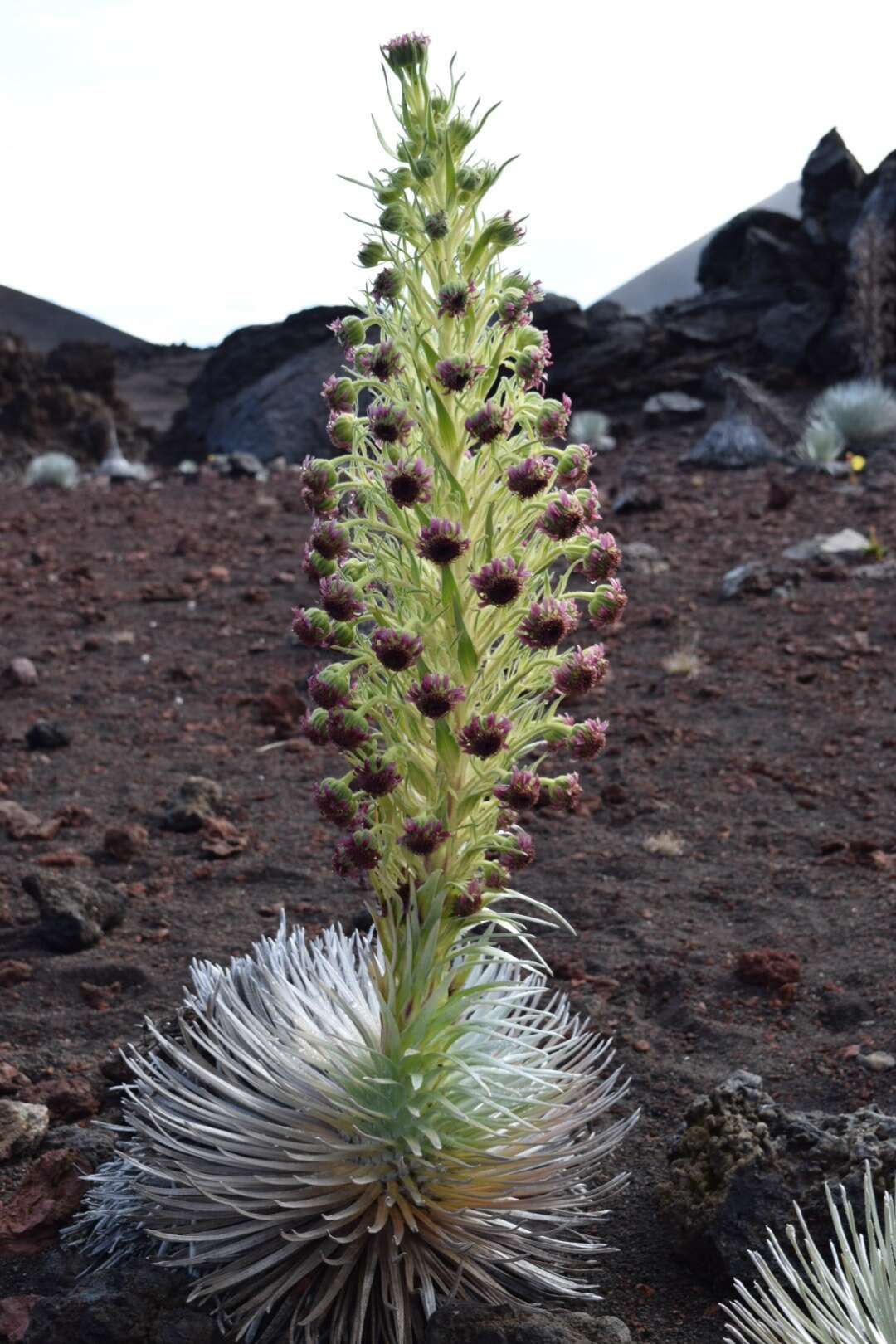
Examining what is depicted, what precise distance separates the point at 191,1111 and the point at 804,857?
2.54 meters

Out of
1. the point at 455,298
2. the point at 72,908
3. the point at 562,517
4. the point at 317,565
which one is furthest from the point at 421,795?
the point at 72,908

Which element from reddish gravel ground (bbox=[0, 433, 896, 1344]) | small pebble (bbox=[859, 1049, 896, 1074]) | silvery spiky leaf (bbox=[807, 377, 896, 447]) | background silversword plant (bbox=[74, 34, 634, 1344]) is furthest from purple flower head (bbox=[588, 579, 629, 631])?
silvery spiky leaf (bbox=[807, 377, 896, 447])

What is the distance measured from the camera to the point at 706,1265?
2.30 metres

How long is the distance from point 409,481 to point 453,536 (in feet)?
0.31

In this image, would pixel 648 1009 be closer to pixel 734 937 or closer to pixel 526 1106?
pixel 734 937

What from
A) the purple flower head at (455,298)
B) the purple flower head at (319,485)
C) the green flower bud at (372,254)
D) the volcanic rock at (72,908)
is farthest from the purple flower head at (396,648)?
the volcanic rock at (72,908)

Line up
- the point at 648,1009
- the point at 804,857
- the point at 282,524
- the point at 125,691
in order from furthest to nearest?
1. the point at 282,524
2. the point at 125,691
3. the point at 804,857
4. the point at 648,1009

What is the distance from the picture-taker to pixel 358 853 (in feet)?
6.81

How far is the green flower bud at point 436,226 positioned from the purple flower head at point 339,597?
50 cm

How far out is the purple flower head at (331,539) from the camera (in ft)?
6.57

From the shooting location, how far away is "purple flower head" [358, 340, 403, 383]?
2.00m

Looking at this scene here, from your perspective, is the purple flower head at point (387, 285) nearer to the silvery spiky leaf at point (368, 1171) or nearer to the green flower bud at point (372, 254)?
the green flower bud at point (372, 254)

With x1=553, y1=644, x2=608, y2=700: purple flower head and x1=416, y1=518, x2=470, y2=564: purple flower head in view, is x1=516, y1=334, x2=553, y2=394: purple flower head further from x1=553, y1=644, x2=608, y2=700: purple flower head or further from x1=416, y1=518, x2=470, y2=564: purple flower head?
x1=553, y1=644, x2=608, y2=700: purple flower head

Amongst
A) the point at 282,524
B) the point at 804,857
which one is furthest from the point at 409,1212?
the point at 282,524
